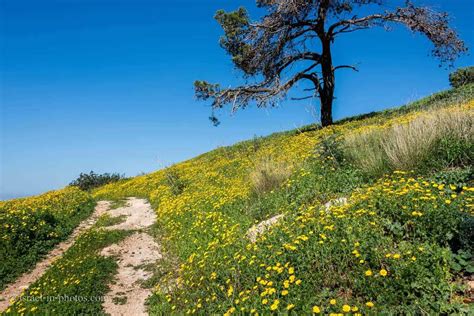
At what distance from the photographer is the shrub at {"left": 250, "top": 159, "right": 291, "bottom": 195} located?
10.6 metres

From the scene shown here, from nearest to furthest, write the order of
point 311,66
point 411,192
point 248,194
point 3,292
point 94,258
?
point 411,192 < point 3,292 < point 94,258 < point 248,194 < point 311,66

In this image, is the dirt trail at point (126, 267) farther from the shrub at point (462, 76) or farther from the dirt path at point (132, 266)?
the shrub at point (462, 76)

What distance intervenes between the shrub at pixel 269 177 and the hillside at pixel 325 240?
0.04 metres

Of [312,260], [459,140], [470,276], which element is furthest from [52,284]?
[459,140]

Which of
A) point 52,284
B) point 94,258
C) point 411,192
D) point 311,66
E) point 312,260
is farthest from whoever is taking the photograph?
point 311,66

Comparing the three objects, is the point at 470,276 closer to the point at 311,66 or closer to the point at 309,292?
the point at 309,292

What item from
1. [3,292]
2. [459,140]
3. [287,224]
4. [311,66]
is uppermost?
[311,66]

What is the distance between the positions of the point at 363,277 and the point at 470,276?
1367 millimetres

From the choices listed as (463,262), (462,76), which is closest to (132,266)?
(463,262)

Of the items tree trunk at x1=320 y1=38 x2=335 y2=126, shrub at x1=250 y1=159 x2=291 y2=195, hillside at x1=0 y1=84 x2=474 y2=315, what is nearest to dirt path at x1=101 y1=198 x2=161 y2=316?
hillside at x1=0 y1=84 x2=474 y2=315

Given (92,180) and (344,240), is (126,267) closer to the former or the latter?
(344,240)

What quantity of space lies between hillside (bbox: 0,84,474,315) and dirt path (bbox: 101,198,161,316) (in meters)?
0.28

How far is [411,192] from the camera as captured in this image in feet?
18.8

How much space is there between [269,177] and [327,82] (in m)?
13.1
